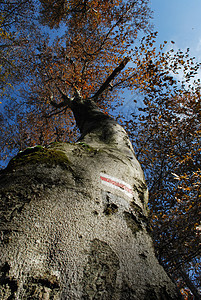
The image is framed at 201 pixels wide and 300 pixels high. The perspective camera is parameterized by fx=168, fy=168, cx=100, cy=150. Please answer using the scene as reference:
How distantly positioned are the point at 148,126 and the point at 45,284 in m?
7.60

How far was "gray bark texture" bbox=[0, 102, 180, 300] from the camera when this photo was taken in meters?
0.59

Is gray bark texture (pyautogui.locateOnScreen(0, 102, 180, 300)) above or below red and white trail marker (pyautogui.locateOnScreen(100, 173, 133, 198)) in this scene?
below

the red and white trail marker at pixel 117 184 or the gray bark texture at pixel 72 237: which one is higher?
the red and white trail marker at pixel 117 184

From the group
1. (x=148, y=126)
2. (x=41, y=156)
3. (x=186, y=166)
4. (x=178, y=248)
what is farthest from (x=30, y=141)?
(x=41, y=156)

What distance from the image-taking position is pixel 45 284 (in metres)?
0.58

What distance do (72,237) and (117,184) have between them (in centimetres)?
50

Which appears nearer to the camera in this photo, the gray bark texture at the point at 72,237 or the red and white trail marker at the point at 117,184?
the gray bark texture at the point at 72,237

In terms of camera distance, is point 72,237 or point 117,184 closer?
point 72,237

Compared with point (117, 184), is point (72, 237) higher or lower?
lower

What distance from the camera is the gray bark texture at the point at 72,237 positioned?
23.3 inches

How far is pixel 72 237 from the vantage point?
2.38 feet

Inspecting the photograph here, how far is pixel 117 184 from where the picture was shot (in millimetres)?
1143

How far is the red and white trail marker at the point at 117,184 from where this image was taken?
3.65 feet

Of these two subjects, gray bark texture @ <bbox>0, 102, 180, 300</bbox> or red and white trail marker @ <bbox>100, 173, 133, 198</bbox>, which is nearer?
gray bark texture @ <bbox>0, 102, 180, 300</bbox>
